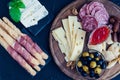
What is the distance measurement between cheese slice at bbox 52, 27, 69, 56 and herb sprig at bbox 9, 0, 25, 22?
0.53 feet

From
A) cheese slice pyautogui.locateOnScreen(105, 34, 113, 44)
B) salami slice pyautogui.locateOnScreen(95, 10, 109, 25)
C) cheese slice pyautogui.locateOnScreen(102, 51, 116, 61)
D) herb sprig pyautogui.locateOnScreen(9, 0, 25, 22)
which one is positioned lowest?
cheese slice pyautogui.locateOnScreen(102, 51, 116, 61)

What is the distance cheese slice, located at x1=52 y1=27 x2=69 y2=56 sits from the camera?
160 centimetres

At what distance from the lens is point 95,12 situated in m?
1.59

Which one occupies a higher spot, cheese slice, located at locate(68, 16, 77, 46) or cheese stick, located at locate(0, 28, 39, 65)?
cheese stick, located at locate(0, 28, 39, 65)

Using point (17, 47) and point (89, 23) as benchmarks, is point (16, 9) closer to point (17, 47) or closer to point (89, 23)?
point (17, 47)

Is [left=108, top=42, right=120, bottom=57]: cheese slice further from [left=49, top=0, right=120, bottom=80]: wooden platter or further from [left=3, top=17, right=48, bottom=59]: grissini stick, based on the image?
[left=3, top=17, right=48, bottom=59]: grissini stick

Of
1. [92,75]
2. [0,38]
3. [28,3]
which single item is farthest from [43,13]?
[92,75]

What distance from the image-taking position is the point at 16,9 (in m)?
1.63

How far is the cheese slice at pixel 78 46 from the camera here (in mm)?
1586

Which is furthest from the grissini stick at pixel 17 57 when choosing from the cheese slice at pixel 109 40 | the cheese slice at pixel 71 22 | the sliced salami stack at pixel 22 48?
the cheese slice at pixel 109 40

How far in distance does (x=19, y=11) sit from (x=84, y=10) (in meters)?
0.27

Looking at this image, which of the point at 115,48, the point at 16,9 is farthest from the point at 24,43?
the point at 115,48

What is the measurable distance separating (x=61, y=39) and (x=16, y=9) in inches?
8.8

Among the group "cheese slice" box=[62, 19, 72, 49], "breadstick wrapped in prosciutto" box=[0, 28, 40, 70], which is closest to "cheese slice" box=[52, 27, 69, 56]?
"cheese slice" box=[62, 19, 72, 49]
